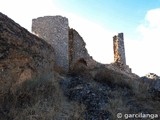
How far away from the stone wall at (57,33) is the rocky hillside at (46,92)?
3.65 ft

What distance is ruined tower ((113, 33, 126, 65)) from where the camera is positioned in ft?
66.7

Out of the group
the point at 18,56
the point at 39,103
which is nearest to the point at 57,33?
the point at 18,56

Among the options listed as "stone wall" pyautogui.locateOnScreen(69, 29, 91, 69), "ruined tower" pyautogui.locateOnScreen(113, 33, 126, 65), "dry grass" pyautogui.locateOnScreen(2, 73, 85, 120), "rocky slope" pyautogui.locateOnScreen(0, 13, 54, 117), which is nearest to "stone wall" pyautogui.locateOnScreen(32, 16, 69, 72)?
"stone wall" pyautogui.locateOnScreen(69, 29, 91, 69)

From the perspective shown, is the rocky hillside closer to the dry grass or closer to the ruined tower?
the dry grass

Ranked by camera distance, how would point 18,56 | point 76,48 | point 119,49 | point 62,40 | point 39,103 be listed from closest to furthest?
point 39,103 < point 18,56 < point 62,40 < point 76,48 < point 119,49

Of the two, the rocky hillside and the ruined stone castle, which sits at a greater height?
the ruined stone castle

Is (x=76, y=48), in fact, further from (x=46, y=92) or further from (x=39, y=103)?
(x=39, y=103)

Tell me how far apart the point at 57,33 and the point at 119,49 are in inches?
325

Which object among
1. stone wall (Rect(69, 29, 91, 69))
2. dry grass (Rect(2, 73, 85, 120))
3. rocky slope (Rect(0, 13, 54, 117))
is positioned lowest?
dry grass (Rect(2, 73, 85, 120))

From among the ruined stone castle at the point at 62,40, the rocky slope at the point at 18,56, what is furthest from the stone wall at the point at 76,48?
the rocky slope at the point at 18,56

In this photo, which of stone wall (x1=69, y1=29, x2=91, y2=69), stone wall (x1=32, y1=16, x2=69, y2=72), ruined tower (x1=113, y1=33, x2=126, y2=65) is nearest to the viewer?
stone wall (x1=32, y1=16, x2=69, y2=72)

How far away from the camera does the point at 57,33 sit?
13.3m

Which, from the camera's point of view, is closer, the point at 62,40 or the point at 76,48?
the point at 62,40

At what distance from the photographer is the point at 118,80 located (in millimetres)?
12391
